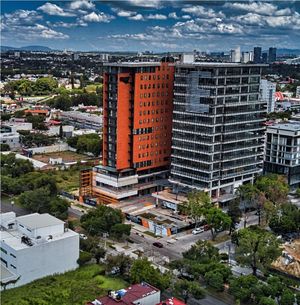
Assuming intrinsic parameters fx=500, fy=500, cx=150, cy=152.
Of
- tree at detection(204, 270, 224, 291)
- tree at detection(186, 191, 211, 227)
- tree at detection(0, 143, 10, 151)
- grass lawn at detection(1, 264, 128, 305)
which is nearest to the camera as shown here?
grass lawn at detection(1, 264, 128, 305)

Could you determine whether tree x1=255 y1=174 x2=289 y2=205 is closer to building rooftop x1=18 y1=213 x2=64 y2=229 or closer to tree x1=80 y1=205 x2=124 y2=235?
tree x1=80 y1=205 x2=124 y2=235

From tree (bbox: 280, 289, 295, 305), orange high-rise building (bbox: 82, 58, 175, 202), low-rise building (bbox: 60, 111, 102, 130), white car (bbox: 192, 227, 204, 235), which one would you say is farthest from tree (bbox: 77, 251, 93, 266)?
low-rise building (bbox: 60, 111, 102, 130)

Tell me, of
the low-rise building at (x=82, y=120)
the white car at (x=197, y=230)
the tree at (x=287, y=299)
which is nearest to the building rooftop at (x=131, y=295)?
the tree at (x=287, y=299)

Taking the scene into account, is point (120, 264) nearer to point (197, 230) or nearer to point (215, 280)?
point (215, 280)

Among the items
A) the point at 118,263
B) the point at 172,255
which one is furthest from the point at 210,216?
the point at 118,263

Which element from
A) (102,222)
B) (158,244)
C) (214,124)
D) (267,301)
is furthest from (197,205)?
(267,301)

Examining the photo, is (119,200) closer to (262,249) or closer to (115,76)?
(115,76)
